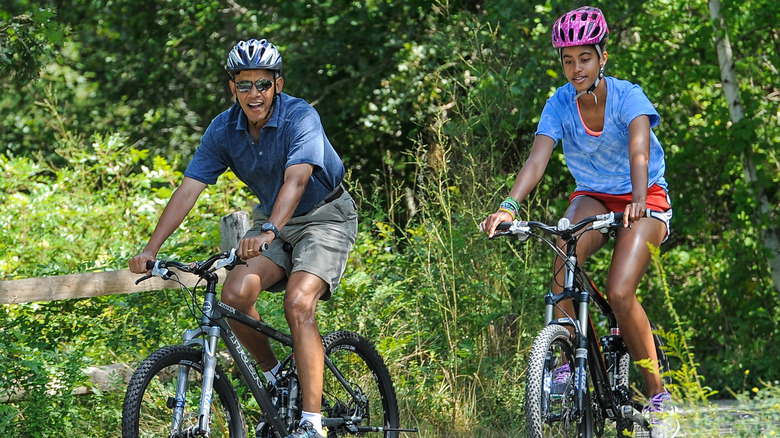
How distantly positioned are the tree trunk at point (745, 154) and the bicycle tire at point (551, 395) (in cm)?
506

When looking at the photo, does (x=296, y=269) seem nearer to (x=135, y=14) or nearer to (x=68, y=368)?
(x=68, y=368)

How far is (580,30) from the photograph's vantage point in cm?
454

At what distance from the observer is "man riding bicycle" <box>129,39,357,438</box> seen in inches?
171

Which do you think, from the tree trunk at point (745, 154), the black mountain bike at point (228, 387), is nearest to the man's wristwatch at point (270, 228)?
the black mountain bike at point (228, 387)

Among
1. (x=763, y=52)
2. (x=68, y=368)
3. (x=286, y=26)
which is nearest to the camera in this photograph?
(x=68, y=368)

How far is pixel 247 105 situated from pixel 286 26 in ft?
24.9

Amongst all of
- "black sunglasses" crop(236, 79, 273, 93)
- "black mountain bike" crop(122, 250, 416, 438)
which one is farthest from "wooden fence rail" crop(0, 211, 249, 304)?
"black sunglasses" crop(236, 79, 273, 93)

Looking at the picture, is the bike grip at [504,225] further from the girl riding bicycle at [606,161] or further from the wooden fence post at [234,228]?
the wooden fence post at [234,228]

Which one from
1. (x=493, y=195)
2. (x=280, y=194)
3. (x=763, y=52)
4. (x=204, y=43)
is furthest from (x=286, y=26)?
(x=280, y=194)

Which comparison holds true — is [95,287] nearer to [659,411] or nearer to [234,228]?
[234,228]

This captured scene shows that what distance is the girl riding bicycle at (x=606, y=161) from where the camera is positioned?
4543 mm

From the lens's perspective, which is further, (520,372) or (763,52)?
(763,52)

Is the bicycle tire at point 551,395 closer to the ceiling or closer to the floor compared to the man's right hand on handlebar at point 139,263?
closer to the floor

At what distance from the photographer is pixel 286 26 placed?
1176 cm
